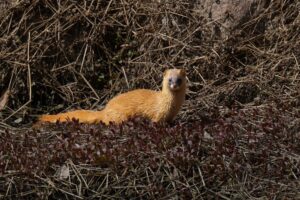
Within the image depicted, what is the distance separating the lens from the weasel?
703 cm

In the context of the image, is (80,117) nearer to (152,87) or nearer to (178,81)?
(178,81)

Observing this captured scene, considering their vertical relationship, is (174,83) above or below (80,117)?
above

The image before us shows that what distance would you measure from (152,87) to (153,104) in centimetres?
121

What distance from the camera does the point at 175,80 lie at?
695 cm

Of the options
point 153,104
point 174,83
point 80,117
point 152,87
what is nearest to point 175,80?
point 174,83

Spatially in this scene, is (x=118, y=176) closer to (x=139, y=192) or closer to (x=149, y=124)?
(x=139, y=192)

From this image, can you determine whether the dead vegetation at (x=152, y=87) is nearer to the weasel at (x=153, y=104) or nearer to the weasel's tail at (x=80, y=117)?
the weasel at (x=153, y=104)

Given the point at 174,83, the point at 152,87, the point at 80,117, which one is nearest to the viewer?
the point at 174,83

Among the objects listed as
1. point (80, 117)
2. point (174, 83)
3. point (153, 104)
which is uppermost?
point (174, 83)

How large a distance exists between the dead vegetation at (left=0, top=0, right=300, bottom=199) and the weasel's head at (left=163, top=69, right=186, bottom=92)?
327mm

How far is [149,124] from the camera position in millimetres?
6918

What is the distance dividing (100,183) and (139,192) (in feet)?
1.01

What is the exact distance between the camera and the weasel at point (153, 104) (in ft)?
23.1

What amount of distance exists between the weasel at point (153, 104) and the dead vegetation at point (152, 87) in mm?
178
